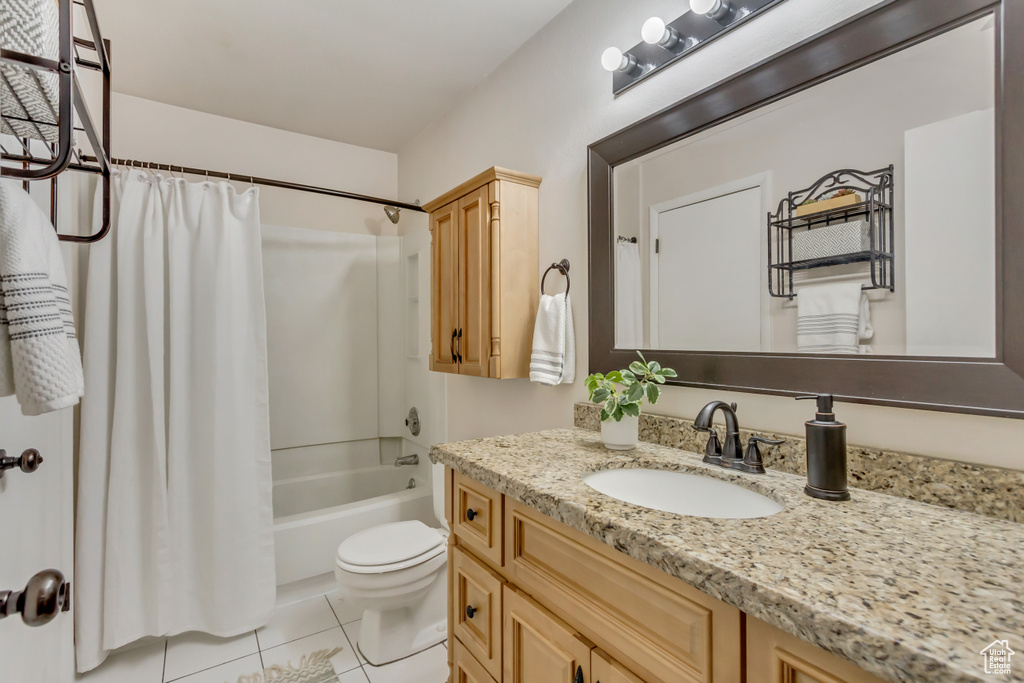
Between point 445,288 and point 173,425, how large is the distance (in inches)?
46.7

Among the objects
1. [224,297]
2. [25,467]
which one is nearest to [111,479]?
[224,297]

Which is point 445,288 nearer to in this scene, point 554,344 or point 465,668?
point 554,344

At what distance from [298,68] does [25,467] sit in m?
1.93

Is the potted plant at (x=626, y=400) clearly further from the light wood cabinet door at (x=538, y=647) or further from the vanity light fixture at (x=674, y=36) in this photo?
the vanity light fixture at (x=674, y=36)

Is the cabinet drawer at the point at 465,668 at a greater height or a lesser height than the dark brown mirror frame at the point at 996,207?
lesser

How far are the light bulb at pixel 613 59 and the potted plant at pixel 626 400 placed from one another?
36.3 inches

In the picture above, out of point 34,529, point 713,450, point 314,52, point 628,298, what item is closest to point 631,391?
point 713,450

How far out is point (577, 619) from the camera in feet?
2.88

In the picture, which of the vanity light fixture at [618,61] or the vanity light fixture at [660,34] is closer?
the vanity light fixture at [660,34]

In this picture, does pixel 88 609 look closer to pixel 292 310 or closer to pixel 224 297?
pixel 224 297

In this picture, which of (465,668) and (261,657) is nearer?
(465,668)

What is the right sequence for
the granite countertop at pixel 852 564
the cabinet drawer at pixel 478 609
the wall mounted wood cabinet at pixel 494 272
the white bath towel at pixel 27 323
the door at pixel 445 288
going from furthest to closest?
the door at pixel 445 288
the wall mounted wood cabinet at pixel 494 272
the cabinet drawer at pixel 478 609
the white bath towel at pixel 27 323
the granite countertop at pixel 852 564

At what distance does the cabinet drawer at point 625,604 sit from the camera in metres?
0.66

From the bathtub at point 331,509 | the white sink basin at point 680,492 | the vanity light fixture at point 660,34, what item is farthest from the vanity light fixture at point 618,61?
the bathtub at point 331,509
